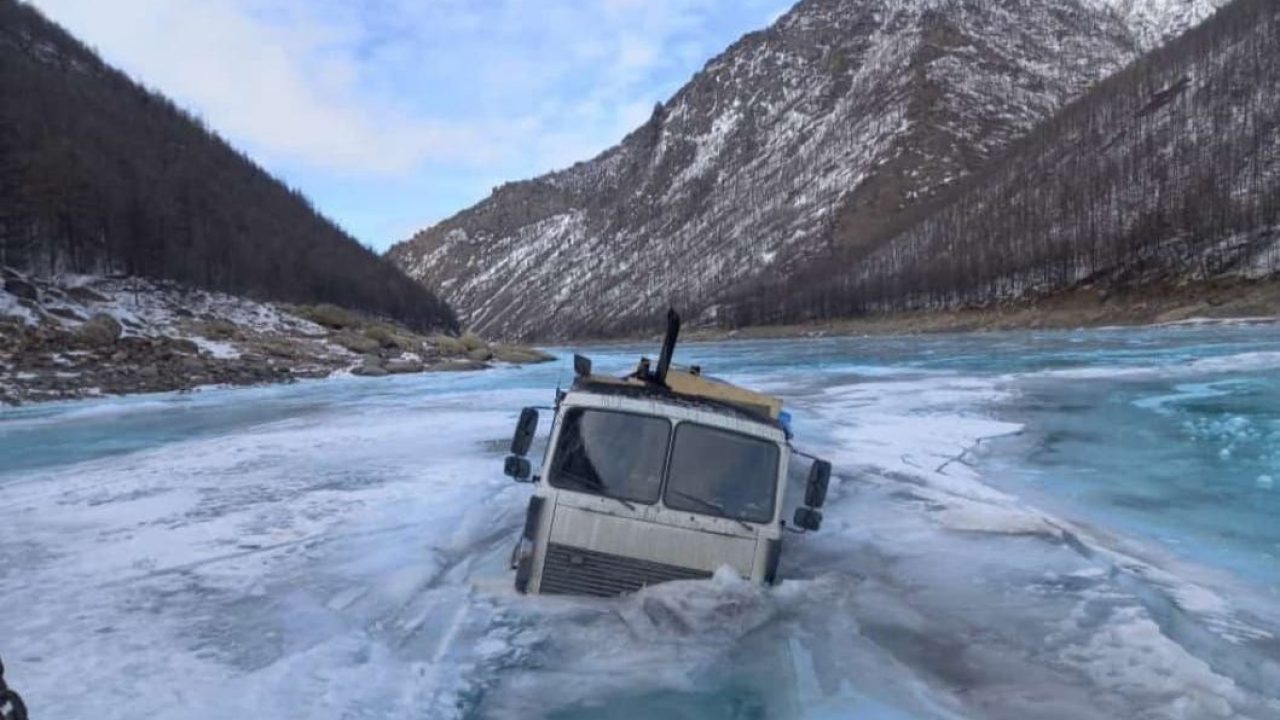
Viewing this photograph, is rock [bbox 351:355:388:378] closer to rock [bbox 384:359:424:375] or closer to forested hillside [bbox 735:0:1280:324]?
rock [bbox 384:359:424:375]

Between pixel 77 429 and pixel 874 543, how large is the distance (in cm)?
1843

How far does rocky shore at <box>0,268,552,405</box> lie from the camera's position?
31.0m

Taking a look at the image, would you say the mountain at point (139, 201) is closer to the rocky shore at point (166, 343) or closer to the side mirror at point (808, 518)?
the rocky shore at point (166, 343)

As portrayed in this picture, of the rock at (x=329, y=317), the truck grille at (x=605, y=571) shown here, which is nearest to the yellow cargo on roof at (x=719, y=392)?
the truck grille at (x=605, y=571)

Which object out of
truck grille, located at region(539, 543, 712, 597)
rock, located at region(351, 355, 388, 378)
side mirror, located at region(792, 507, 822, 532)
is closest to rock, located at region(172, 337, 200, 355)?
rock, located at region(351, 355, 388, 378)

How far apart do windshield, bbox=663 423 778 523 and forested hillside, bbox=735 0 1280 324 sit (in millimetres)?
78314

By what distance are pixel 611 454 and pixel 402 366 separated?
1580 inches

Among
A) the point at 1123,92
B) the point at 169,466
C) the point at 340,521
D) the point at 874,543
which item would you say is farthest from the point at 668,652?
the point at 1123,92

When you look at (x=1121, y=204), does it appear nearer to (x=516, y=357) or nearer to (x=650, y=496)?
(x=516, y=357)

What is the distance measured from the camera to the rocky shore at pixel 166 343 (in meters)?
31.0

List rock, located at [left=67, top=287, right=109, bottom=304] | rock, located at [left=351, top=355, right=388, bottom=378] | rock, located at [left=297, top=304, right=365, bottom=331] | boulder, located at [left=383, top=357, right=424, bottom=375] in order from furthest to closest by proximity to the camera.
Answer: rock, located at [left=297, top=304, right=365, bottom=331] < boulder, located at [left=383, top=357, right=424, bottom=375] < rock, located at [left=351, top=355, right=388, bottom=378] < rock, located at [left=67, top=287, right=109, bottom=304]

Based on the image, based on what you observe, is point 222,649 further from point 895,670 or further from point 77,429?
point 77,429

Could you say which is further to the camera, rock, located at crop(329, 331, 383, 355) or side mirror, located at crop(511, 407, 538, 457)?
rock, located at crop(329, 331, 383, 355)

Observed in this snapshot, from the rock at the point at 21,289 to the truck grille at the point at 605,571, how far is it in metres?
A: 36.9
